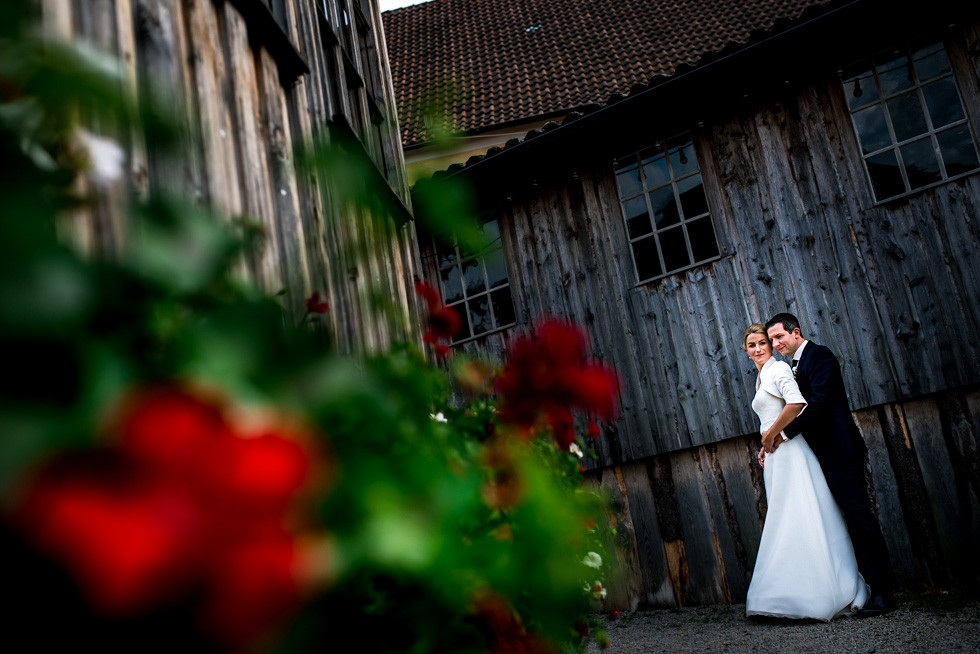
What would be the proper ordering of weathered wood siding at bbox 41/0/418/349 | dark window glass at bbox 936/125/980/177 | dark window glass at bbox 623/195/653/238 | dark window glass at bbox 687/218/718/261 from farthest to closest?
1. dark window glass at bbox 623/195/653/238
2. dark window glass at bbox 687/218/718/261
3. dark window glass at bbox 936/125/980/177
4. weathered wood siding at bbox 41/0/418/349

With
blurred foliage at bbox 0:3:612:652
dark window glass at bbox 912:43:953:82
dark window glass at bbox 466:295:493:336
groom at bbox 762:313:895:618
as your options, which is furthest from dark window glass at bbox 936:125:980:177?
blurred foliage at bbox 0:3:612:652

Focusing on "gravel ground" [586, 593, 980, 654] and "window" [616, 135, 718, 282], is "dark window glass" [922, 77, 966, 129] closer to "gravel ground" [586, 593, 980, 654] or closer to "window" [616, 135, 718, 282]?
"window" [616, 135, 718, 282]

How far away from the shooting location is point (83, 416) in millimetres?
386

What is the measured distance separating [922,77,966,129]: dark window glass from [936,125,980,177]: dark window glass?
0.36 ft

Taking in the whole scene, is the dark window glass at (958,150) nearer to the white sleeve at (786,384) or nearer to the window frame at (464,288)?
the white sleeve at (786,384)

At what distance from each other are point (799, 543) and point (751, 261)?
2546mm

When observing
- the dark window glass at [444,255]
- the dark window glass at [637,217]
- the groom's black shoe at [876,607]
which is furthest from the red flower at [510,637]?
the dark window glass at [444,255]

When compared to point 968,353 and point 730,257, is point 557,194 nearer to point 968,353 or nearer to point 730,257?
point 730,257

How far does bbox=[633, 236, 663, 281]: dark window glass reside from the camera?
6.57 m

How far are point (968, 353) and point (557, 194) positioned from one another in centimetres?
371

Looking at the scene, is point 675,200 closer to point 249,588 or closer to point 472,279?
point 472,279

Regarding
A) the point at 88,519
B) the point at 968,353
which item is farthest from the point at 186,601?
the point at 968,353

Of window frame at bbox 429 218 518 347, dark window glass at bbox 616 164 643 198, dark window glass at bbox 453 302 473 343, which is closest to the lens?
dark window glass at bbox 616 164 643 198

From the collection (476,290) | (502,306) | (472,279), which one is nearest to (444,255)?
(472,279)
